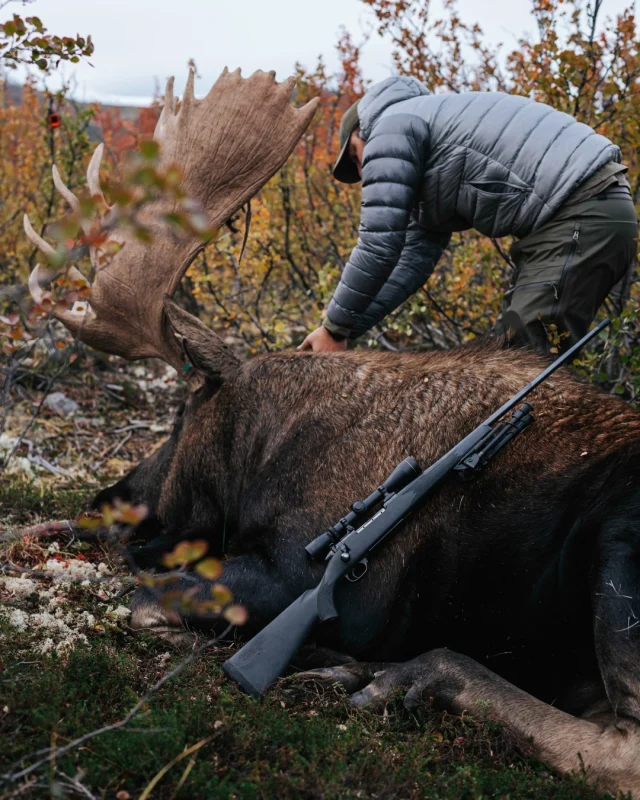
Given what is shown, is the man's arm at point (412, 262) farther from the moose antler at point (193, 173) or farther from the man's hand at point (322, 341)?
the moose antler at point (193, 173)

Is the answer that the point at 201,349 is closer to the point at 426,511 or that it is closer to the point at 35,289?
the point at 35,289

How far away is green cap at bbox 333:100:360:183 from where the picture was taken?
4770mm

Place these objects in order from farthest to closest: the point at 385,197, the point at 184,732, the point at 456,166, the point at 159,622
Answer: the point at 456,166, the point at 385,197, the point at 159,622, the point at 184,732

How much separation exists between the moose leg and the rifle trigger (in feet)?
1.14

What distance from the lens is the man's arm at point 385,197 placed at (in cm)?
430

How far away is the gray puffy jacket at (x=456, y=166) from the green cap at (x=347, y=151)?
0.16 metres

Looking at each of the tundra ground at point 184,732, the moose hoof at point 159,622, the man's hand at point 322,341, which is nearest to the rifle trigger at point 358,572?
the tundra ground at point 184,732

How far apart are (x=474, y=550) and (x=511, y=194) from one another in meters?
1.97

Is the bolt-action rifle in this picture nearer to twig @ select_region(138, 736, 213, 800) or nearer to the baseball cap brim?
twig @ select_region(138, 736, 213, 800)

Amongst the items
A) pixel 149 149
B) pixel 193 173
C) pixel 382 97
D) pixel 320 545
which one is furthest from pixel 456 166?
pixel 149 149

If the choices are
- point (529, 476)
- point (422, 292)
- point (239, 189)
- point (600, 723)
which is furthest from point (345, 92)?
point (600, 723)

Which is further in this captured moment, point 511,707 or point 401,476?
point 401,476

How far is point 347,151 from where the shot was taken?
486cm

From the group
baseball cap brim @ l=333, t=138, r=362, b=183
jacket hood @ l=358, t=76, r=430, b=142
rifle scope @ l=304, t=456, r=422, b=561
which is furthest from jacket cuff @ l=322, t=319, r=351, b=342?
rifle scope @ l=304, t=456, r=422, b=561
